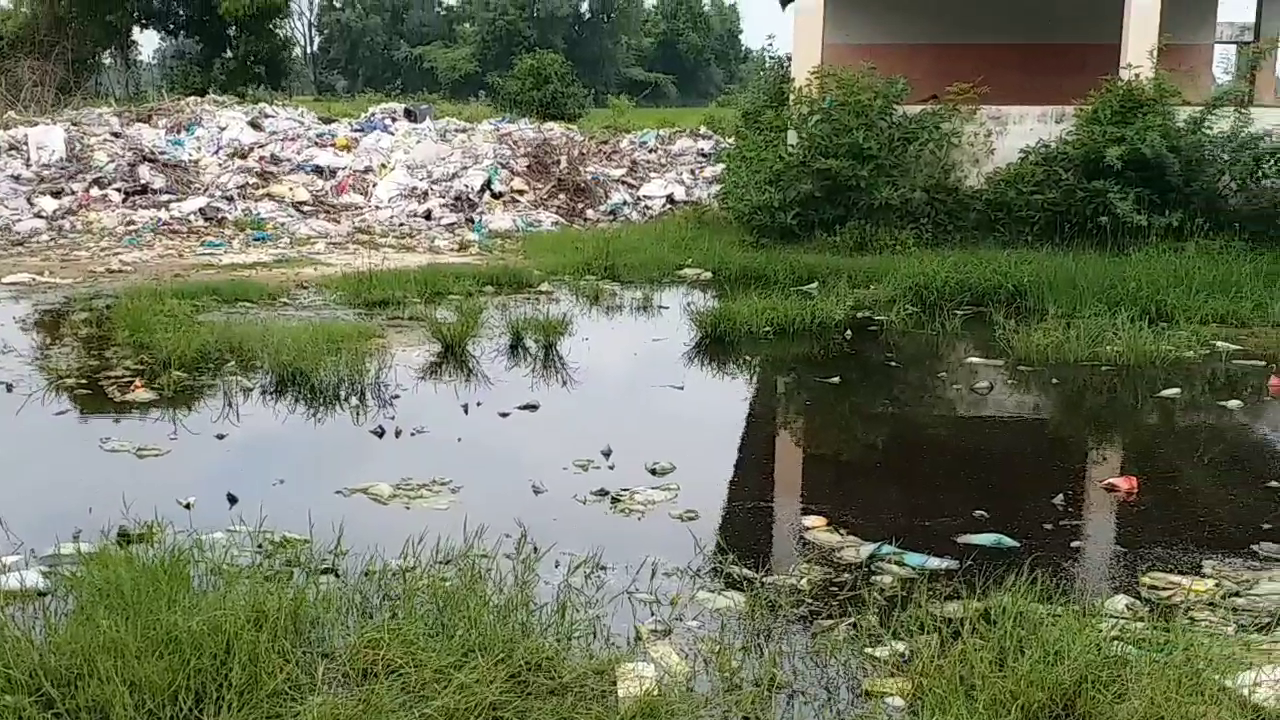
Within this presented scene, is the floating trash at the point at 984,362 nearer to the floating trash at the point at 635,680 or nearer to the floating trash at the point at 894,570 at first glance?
the floating trash at the point at 894,570

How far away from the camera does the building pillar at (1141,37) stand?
8.91 m

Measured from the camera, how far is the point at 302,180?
11945mm

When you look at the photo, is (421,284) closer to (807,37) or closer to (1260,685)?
(807,37)

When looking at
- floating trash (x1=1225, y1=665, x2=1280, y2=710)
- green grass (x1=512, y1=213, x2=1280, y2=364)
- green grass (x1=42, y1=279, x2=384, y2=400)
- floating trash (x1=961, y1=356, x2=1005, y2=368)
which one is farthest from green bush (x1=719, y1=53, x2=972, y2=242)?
floating trash (x1=1225, y1=665, x2=1280, y2=710)

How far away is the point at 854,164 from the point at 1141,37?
251 cm

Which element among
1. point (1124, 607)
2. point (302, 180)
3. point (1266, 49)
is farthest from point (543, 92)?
point (1124, 607)

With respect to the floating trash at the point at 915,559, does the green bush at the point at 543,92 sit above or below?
above

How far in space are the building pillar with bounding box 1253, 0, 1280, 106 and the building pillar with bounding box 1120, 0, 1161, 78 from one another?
82cm

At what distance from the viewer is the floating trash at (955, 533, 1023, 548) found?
3387 mm

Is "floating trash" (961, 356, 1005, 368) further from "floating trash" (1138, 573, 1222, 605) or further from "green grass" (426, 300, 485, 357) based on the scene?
"floating trash" (1138, 573, 1222, 605)

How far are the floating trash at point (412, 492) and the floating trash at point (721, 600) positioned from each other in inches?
41.8

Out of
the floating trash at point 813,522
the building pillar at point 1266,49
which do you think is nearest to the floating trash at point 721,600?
the floating trash at point 813,522

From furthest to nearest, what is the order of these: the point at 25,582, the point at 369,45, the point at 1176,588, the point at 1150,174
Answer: the point at 369,45 → the point at 1150,174 → the point at 1176,588 → the point at 25,582

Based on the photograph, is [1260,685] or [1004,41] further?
[1004,41]
